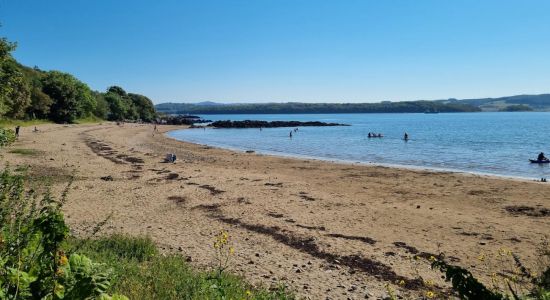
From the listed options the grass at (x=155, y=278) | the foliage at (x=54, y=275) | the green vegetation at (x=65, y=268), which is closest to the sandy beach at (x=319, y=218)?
the grass at (x=155, y=278)

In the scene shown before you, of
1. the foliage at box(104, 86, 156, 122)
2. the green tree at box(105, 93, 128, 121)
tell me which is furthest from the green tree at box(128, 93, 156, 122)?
the green tree at box(105, 93, 128, 121)

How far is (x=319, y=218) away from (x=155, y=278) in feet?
27.7

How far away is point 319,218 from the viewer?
1398 cm

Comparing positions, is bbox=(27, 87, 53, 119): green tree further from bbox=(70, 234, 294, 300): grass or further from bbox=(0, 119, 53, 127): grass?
bbox=(70, 234, 294, 300): grass

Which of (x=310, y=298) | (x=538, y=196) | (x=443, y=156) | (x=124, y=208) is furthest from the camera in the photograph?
(x=443, y=156)

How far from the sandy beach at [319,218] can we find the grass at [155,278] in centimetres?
99

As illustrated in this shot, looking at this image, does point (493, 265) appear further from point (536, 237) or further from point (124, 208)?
point (124, 208)

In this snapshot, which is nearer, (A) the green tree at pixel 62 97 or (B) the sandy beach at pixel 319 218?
(B) the sandy beach at pixel 319 218

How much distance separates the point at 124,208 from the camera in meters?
14.2

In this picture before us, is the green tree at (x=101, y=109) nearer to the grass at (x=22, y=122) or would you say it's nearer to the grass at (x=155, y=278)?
the grass at (x=22, y=122)

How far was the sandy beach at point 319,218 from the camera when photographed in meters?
9.20

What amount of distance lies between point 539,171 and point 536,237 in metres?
20.2

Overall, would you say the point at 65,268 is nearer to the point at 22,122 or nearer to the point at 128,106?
the point at 22,122

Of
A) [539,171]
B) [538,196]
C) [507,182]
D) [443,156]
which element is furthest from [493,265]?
[443,156]
